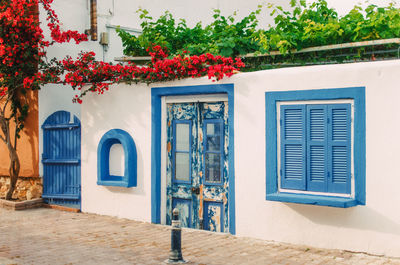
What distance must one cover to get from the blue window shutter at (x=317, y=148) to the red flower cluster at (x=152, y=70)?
66.4 inches

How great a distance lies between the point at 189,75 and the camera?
30.1 feet

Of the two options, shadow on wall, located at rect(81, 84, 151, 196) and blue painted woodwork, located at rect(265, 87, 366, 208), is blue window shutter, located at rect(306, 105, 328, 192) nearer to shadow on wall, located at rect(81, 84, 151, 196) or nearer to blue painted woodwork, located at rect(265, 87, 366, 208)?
blue painted woodwork, located at rect(265, 87, 366, 208)

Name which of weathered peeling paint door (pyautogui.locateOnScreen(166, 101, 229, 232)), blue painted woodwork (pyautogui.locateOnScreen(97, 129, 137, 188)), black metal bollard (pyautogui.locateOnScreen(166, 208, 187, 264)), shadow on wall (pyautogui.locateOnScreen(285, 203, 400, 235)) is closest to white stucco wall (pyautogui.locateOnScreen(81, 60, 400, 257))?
shadow on wall (pyautogui.locateOnScreen(285, 203, 400, 235))

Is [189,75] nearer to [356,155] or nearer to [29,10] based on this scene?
[356,155]

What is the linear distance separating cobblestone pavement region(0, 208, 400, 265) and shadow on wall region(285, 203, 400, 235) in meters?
0.39

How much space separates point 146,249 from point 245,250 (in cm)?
146

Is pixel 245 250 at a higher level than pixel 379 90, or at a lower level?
lower

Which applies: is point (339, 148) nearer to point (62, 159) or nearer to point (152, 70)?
point (152, 70)

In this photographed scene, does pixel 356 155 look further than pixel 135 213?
No

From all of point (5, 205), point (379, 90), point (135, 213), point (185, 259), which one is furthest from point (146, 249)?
point (5, 205)

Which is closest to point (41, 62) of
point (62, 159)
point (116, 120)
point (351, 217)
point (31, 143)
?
point (31, 143)

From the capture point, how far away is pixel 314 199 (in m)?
7.30

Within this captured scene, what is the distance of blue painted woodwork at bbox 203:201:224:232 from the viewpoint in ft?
29.2

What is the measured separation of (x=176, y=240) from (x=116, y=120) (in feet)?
13.6
